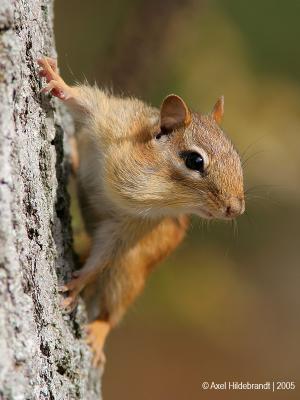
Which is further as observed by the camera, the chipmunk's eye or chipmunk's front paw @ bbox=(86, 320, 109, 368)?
chipmunk's front paw @ bbox=(86, 320, 109, 368)

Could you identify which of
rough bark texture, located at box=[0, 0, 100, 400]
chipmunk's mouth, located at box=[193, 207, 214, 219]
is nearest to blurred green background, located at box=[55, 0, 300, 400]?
chipmunk's mouth, located at box=[193, 207, 214, 219]

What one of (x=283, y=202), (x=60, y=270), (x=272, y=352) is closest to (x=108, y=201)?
(x=60, y=270)

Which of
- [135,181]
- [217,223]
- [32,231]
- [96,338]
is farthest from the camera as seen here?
[217,223]

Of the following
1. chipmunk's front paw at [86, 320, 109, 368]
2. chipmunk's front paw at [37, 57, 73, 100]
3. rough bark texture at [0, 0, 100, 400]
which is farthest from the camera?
chipmunk's front paw at [86, 320, 109, 368]

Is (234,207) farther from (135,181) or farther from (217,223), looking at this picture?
(217,223)

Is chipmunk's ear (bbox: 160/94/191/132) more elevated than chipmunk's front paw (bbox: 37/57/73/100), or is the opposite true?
chipmunk's front paw (bbox: 37/57/73/100)

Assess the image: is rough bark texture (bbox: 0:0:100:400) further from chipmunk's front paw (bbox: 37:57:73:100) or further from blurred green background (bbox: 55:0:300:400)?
blurred green background (bbox: 55:0:300:400)

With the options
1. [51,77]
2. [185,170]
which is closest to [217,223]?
[185,170]

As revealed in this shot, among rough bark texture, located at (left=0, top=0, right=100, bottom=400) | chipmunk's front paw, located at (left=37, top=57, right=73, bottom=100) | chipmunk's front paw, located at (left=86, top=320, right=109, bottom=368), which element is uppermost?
chipmunk's front paw, located at (left=37, top=57, right=73, bottom=100)
